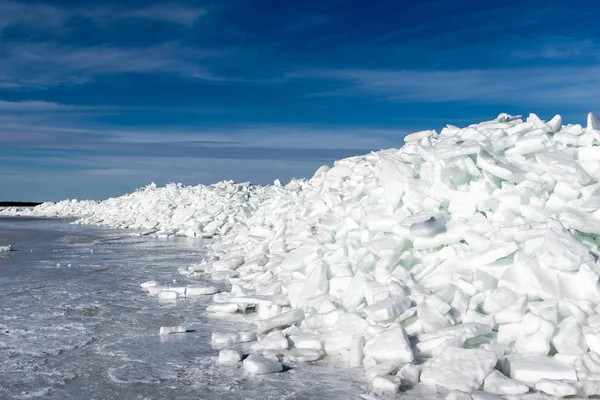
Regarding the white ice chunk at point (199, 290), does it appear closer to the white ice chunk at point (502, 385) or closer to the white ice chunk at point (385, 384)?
the white ice chunk at point (385, 384)

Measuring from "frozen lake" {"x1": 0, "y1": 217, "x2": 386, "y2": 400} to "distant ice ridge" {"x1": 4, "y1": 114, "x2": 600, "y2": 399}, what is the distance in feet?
0.65

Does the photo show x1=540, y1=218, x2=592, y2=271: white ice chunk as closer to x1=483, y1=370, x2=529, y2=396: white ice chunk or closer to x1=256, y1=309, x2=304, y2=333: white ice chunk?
x1=483, y1=370, x2=529, y2=396: white ice chunk

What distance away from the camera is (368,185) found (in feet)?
18.8

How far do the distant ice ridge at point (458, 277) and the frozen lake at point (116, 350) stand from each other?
20 centimetres

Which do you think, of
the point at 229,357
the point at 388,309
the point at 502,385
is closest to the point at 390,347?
the point at 388,309

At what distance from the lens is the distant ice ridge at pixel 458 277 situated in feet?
10.1

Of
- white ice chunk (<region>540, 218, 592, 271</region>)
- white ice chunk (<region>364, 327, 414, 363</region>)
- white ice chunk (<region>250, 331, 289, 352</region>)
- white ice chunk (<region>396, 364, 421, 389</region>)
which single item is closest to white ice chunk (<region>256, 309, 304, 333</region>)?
white ice chunk (<region>250, 331, 289, 352</region>)

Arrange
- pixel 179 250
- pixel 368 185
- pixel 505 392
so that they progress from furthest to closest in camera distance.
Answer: pixel 179 250
pixel 368 185
pixel 505 392

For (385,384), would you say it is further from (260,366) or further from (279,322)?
(279,322)

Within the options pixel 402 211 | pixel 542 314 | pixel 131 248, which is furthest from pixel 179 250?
pixel 542 314

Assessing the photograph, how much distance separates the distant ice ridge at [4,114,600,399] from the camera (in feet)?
10.1

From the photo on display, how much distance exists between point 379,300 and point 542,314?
999 mm

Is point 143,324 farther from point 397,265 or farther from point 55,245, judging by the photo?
point 55,245

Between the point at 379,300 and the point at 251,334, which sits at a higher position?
the point at 379,300
